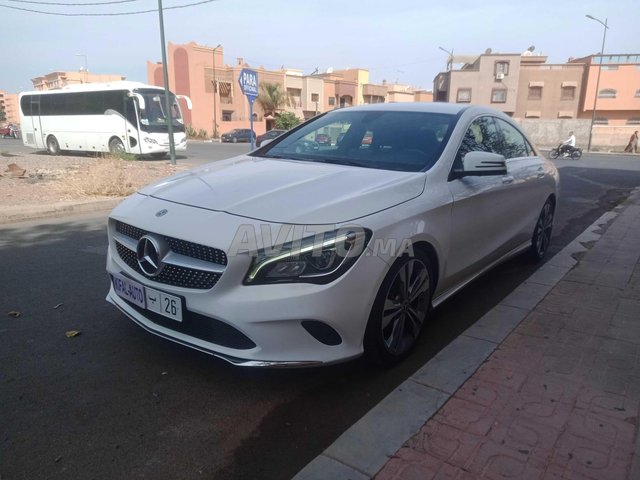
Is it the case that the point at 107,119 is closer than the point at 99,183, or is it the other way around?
the point at 99,183

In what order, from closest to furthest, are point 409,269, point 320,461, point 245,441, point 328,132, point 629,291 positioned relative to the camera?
1. point 320,461
2. point 245,441
3. point 409,269
4. point 328,132
5. point 629,291

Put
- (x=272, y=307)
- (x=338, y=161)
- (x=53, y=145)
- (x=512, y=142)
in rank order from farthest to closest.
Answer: (x=53, y=145)
(x=512, y=142)
(x=338, y=161)
(x=272, y=307)

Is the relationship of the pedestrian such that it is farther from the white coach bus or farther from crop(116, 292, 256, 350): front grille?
crop(116, 292, 256, 350): front grille

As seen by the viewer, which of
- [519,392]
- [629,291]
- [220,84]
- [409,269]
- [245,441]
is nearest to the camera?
[245,441]

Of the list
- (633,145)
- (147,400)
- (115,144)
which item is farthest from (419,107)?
(633,145)

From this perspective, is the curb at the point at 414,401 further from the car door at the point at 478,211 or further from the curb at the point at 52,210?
the curb at the point at 52,210

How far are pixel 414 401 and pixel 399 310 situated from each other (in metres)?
0.54

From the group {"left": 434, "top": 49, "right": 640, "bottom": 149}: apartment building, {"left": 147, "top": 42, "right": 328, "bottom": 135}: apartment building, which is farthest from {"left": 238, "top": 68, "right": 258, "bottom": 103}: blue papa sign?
{"left": 434, "top": 49, "right": 640, "bottom": 149}: apartment building

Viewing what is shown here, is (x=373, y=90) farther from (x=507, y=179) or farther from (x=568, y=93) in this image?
(x=507, y=179)

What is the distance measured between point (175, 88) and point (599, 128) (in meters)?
40.2

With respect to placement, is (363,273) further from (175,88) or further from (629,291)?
(175,88)

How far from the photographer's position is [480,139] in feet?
12.6

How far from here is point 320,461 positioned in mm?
2092

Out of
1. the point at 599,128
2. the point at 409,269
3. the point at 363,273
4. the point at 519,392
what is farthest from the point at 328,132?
the point at 599,128
